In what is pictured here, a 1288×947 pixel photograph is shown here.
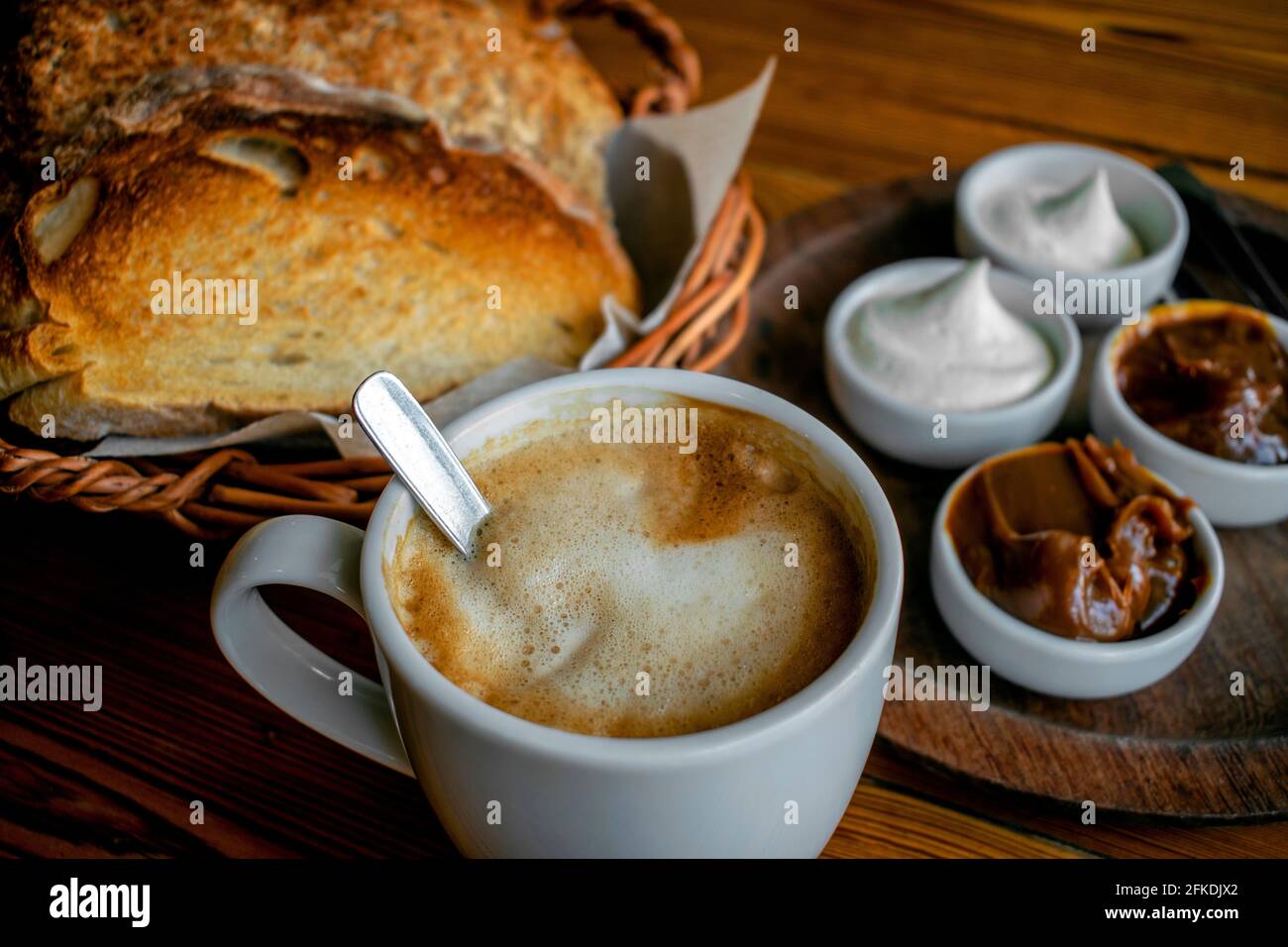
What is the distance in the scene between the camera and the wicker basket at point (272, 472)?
1.02 metres

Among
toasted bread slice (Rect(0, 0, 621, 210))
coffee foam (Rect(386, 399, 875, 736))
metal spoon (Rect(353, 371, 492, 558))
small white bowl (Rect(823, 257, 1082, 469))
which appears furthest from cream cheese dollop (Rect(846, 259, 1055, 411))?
metal spoon (Rect(353, 371, 492, 558))

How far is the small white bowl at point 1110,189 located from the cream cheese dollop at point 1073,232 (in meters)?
0.02

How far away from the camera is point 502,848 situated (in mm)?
782

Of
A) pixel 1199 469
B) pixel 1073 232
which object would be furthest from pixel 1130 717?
pixel 1073 232

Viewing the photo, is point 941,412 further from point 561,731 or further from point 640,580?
point 561,731

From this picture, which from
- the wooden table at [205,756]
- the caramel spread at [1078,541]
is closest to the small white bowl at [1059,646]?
the caramel spread at [1078,541]

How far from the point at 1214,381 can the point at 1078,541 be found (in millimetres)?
377

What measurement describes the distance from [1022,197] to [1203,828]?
0.96 m

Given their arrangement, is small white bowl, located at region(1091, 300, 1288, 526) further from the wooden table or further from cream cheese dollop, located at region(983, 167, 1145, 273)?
the wooden table

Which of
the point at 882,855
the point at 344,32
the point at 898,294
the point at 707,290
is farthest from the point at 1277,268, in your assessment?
the point at 344,32

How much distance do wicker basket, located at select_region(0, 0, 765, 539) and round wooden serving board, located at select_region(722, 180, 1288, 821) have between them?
165 millimetres

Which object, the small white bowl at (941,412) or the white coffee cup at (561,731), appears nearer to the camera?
the white coffee cup at (561,731)

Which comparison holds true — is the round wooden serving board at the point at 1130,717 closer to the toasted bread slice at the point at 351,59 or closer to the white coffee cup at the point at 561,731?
the white coffee cup at the point at 561,731

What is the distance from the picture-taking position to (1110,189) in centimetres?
167
